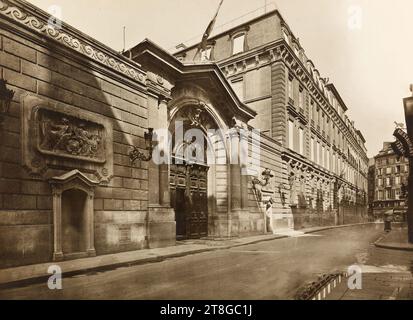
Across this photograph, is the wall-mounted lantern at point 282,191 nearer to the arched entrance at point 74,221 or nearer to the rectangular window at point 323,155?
the rectangular window at point 323,155

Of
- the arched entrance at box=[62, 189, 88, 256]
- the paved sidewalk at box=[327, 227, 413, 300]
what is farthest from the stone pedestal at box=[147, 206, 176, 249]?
the paved sidewalk at box=[327, 227, 413, 300]

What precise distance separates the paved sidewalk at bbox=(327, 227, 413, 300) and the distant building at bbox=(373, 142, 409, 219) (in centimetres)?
6353

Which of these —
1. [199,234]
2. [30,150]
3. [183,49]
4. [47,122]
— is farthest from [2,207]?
[183,49]

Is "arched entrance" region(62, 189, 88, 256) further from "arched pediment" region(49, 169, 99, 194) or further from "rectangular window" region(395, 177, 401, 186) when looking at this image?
"rectangular window" region(395, 177, 401, 186)

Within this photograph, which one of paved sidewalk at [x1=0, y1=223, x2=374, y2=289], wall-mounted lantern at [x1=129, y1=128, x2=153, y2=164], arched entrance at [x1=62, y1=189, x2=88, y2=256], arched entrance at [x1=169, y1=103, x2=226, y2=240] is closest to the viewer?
paved sidewalk at [x1=0, y1=223, x2=374, y2=289]

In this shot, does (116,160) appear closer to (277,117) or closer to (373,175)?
(277,117)

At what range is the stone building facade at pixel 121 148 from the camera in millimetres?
8984

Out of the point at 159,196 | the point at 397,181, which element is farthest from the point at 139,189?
the point at 397,181

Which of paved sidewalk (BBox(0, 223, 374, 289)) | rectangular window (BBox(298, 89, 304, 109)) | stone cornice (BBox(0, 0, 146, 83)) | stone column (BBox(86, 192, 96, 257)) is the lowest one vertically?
paved sidewalk (BBox(0, 223, 374, 289))

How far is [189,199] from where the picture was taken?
1733cm

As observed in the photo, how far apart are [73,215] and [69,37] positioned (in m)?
5.49

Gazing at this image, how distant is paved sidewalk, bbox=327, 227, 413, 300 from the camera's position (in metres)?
5.90

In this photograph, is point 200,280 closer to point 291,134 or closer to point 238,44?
point 291,134
